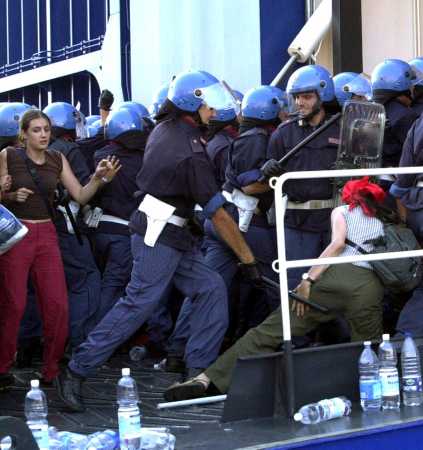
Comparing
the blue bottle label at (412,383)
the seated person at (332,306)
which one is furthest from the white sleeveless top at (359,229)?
the blue bottle label at (412,383)

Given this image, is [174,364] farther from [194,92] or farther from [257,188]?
[194,92]

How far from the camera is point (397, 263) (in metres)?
6.90

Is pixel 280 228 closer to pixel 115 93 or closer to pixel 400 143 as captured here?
pixel 400 143

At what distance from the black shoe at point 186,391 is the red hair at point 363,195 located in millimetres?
1380

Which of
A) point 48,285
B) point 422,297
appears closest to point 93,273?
point 48,285

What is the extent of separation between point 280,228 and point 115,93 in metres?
10.5

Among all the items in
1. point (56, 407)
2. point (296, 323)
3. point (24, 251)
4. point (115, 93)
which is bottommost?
point (56, 407)

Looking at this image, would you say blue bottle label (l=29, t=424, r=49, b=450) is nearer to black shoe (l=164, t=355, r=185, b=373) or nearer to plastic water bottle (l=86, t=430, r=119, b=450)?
plastic water bottle (l=86, t=430, r=119, b=450)

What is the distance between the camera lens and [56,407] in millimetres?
7035

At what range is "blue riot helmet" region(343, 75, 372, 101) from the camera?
9.45 metres

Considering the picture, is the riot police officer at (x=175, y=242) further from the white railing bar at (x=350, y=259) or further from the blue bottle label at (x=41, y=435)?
the blue bottle label at (x=41, y=435)

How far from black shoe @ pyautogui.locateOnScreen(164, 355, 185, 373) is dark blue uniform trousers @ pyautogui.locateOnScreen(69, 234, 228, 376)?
93cm

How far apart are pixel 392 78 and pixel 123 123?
209 centimetres

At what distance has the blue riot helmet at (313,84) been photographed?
27.3ft
